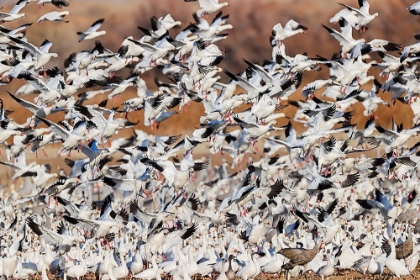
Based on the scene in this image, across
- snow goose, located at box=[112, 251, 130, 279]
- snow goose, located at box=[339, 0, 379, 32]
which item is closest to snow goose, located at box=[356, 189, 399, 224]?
snow goose, located at box=[339, 0, 379, 32]

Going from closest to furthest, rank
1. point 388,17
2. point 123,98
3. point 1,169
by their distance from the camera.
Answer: point 1,169 → point 123,98 → point 388,17

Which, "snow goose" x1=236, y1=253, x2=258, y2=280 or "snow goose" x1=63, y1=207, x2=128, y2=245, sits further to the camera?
"snow goose" x1=63, y1=207, x2=128, y2=245

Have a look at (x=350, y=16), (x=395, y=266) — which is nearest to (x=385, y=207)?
(x=395, y=266)

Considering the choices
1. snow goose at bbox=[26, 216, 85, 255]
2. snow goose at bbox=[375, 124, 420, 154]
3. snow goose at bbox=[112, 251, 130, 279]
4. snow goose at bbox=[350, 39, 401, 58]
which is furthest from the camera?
snow goose at bbox=[350, 39, 401, 58]

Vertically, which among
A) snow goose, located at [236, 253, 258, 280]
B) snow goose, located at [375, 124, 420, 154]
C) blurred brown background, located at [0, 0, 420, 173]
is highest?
snow goose, located at [236, 253, 258, 280]

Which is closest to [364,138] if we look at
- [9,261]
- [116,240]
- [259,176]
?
[259,176]

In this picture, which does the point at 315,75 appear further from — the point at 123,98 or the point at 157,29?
the point at 157,29

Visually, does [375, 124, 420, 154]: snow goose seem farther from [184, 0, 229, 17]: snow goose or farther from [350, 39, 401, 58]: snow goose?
[184, 0, 229, 17]: snow goose

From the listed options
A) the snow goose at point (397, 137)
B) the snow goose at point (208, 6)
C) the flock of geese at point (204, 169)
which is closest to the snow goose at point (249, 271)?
the flock of geese at point (204, 169)
